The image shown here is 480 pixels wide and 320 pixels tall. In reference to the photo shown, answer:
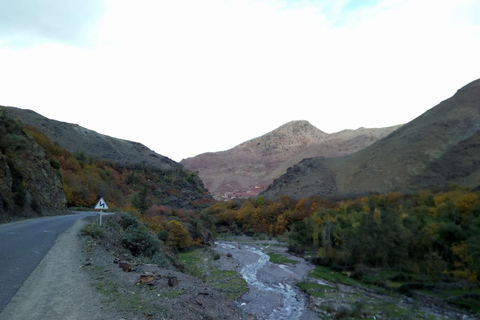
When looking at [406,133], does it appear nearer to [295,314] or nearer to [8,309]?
[295,314]

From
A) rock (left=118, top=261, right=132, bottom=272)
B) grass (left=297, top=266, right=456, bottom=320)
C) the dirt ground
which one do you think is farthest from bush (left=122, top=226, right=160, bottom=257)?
grass (left=297, top=266, right=456, bottom=320)

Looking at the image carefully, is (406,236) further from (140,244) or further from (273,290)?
(140,244)

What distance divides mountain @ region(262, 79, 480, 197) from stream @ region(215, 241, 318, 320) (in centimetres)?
4161

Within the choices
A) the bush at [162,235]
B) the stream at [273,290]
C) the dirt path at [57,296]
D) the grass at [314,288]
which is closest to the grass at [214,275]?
the stream at [273,290]

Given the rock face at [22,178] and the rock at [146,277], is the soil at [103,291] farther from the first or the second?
the rock face at [22,178]

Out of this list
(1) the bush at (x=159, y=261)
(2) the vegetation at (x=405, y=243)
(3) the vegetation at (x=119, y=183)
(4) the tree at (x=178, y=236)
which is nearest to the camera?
(1) the bush at (x=159, y=261)

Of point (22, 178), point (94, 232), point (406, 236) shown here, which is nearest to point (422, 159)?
point (406, 236)

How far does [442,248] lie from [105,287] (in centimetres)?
3952

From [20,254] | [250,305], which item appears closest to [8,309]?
[20,254]

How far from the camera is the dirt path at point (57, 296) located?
6934 mm

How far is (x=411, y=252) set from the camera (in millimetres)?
40000

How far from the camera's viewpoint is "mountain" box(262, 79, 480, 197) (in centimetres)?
7412

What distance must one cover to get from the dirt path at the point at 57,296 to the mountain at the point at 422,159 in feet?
220

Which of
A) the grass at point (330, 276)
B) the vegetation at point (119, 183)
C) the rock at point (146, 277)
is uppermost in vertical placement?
the vegetation at point (119, 183)
